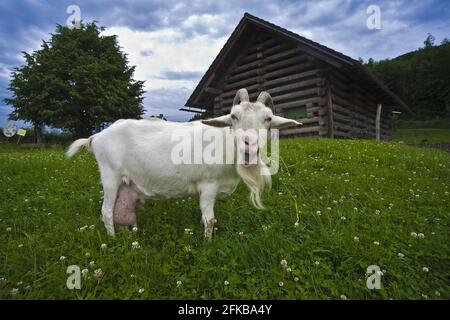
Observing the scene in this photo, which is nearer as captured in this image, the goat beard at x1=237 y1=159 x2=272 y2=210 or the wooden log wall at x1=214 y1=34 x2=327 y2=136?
the goat beard at x1=237 y1=159 x2=272 y2=210

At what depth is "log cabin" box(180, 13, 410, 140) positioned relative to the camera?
13.9 meters

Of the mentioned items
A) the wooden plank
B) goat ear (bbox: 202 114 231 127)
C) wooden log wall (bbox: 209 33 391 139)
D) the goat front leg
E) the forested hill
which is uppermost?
the forested hill

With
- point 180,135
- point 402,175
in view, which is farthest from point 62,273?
point 402,175

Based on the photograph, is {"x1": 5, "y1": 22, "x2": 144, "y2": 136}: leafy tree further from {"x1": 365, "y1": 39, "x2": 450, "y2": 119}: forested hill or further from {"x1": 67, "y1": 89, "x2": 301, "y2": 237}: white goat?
{"x1": 365, "y1": 39, "x2": 450, "y2": 119}: forested hill

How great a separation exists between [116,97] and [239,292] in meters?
28.2

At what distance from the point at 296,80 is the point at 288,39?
7.46 feet

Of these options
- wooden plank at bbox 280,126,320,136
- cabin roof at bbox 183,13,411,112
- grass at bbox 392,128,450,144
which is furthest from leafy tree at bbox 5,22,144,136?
grass at bbox 392,128,450,144

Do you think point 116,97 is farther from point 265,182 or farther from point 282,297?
point 282,297

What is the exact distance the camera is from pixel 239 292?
2.73 m

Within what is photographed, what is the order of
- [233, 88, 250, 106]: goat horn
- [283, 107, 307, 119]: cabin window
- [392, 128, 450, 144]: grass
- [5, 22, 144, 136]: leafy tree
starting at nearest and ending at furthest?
[233, 88, 250, 106]: goat horn < [283, 107, 307, 119]: cabin window < [5, 22, 144, 136]: leafy tree < [392, 128, 450, 144]: grass

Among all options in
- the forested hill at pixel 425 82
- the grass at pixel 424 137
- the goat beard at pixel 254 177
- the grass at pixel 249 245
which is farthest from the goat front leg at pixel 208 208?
the forested hill at pixel 425 82

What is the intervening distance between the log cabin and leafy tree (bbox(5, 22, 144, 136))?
39.0 ft

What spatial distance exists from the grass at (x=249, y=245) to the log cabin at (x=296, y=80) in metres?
8.63

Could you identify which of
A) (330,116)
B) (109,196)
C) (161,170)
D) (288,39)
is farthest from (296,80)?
(109,196)
